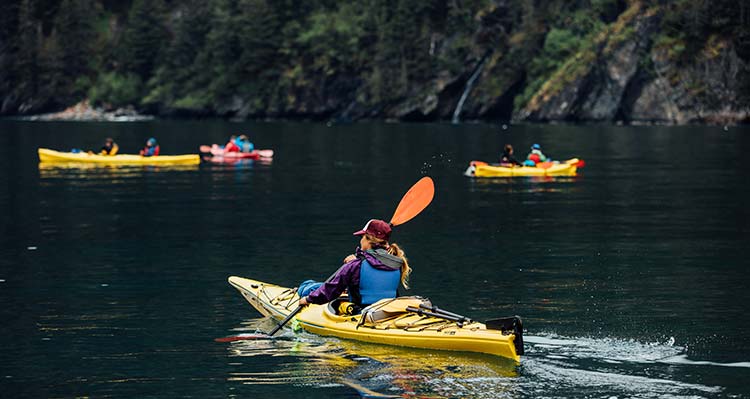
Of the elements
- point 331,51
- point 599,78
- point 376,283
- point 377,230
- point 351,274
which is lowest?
point 376,283

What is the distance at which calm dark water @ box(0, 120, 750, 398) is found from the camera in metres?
14.1

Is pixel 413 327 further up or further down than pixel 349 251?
further up

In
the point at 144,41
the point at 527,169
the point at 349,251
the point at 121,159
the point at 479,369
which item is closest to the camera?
the point at 479,369

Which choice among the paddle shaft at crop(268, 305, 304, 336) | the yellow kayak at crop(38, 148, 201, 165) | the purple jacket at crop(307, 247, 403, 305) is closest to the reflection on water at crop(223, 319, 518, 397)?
the paddle shaft at crop(268, 305, 304, 336)

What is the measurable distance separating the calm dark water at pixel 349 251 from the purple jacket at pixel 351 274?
26.9 inches

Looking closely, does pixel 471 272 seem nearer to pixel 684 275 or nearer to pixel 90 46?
pixel 684 275

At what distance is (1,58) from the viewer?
16250 cm

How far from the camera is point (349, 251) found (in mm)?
24453

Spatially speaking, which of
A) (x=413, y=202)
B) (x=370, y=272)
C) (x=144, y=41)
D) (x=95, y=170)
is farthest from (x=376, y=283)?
(x=144, y=41)

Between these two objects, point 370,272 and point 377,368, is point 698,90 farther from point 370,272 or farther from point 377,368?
point 377,368

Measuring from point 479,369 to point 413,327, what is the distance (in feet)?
4.34

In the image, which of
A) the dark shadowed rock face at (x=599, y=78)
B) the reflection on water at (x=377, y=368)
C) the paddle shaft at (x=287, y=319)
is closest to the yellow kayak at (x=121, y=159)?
the paddle shaft at (x=287, y=319)

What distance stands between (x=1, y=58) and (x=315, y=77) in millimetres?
55309

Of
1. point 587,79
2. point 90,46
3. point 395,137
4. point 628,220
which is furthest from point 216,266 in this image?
point 90,46
